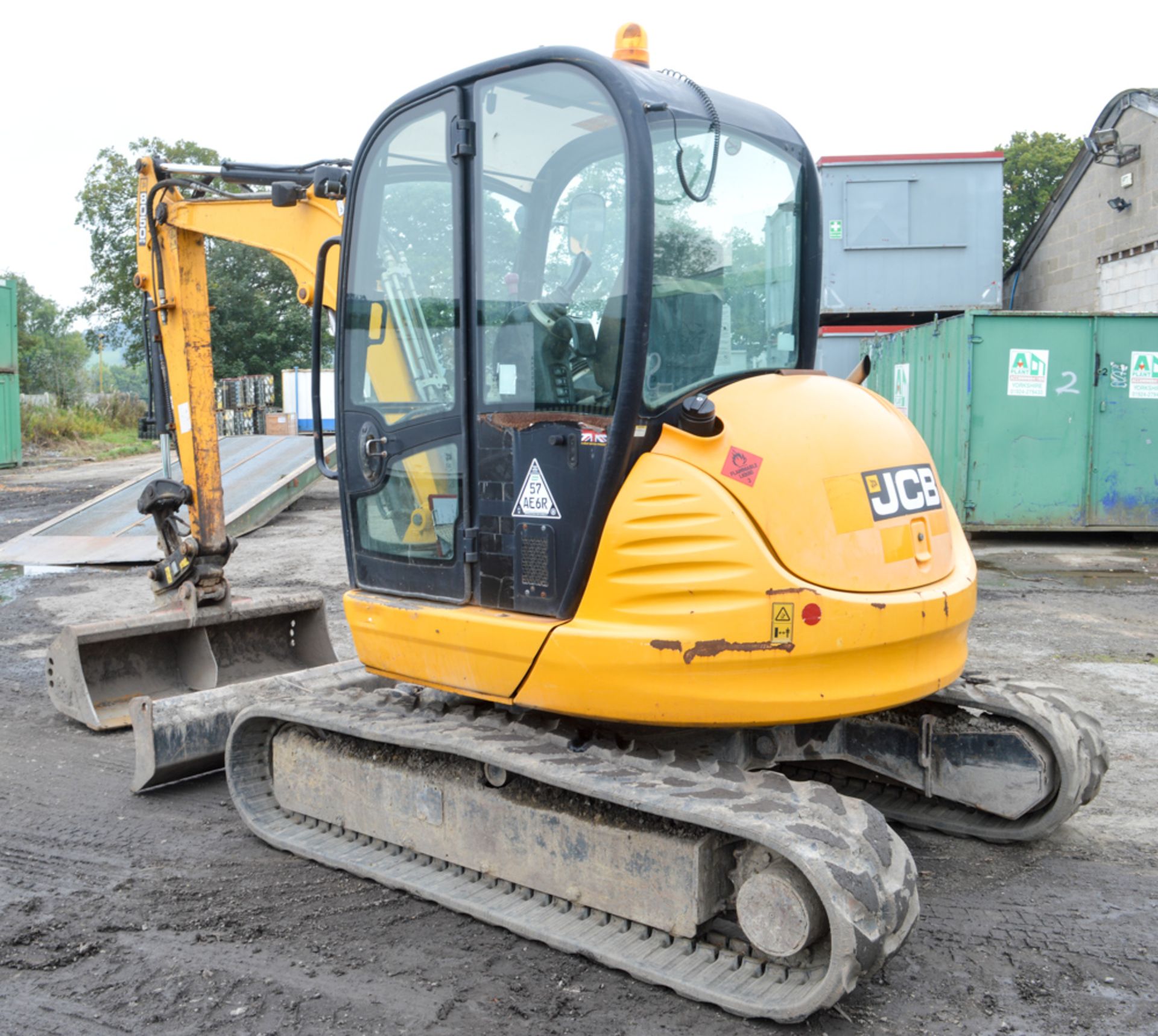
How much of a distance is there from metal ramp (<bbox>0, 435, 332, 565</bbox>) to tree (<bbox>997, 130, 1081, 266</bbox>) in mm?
27487

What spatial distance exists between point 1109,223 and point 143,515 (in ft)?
43.0

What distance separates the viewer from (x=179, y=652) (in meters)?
6.14

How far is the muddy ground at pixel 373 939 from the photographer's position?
3.04 metres

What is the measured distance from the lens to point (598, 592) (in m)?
3.37

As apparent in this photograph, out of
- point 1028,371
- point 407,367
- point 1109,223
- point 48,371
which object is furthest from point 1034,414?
point 48,371

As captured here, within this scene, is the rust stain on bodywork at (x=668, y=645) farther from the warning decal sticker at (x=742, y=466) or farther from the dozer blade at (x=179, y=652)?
the dozer blade at (x=179, y=652)

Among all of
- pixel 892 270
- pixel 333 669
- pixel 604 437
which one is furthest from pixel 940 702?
pixel 892 270

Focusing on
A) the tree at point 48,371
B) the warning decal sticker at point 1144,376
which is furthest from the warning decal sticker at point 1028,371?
the tree at point 48,371

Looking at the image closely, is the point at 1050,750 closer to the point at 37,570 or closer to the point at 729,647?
the point at 729,647

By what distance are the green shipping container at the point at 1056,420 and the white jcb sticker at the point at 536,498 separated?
8.97 m

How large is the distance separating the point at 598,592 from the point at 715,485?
49cm

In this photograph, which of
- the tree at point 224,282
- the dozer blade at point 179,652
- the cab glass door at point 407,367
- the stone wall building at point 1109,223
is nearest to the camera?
the cab glass door at point 407,367

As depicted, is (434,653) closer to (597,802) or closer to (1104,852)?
(597,802)

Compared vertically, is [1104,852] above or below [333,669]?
below
